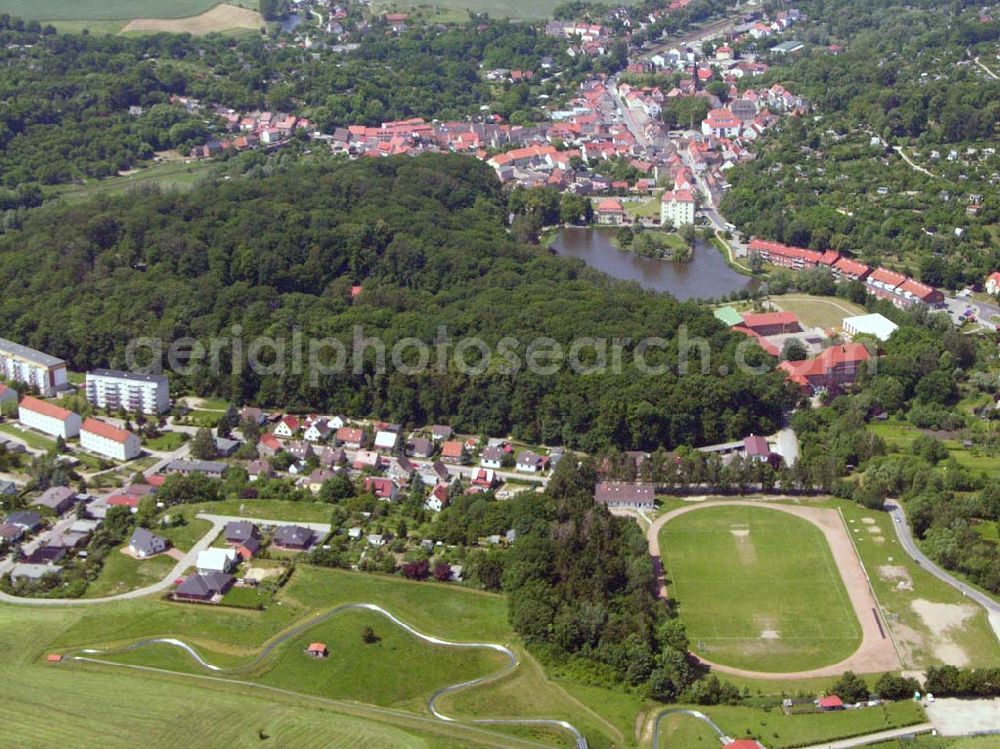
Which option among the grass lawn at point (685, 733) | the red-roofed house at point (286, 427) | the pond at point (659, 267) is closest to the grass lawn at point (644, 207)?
the pond at point (659, 267)

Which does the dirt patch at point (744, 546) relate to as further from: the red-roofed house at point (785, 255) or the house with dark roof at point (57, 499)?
the red-roofed house at point (785, 255)

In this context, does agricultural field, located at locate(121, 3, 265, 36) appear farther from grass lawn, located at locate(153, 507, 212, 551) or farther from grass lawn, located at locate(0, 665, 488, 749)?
grass lawn, located at locate(0, 665, 488, 749)

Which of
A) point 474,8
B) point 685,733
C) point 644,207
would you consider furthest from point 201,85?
point 685,733

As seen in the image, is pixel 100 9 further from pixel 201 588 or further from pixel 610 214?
pixel 201 588

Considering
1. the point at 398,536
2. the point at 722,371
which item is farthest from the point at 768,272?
the point at 398,536

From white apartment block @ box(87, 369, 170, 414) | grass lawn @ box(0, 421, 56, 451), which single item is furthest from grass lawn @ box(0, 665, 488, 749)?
white apartment block @ box(87, 369, 170, 414)

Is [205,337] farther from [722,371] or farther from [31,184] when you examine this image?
[31,184]

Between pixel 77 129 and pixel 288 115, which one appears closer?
pixel 77 129
